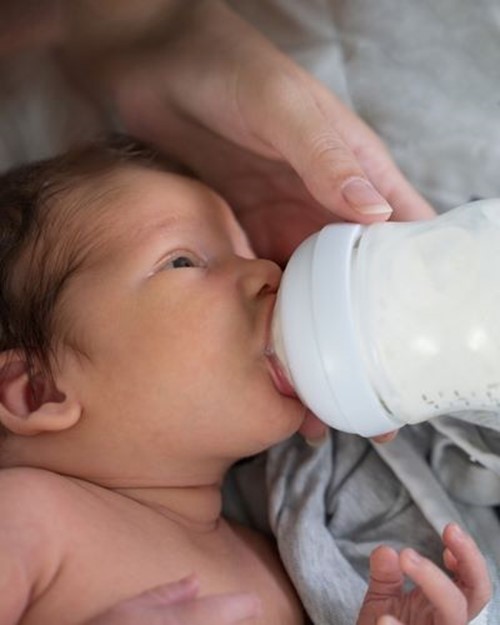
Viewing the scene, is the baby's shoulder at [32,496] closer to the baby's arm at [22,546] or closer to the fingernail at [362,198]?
the baby's arm at [22,546]

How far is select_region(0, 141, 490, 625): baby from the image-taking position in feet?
2.90

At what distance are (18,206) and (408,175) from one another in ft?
1.79

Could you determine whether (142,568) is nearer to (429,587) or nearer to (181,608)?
(181,608)

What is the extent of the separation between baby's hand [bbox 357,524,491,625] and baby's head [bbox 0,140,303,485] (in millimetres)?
175

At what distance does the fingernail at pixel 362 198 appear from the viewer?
0.87 metres

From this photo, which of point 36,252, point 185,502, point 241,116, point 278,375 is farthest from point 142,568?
point 241,116

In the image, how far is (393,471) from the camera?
1155 millimetres

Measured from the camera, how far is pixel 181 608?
30.3 inches

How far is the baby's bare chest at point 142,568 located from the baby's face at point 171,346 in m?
0.08

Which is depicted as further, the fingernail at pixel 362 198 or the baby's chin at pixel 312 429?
the baby's chin at pixel 312 429

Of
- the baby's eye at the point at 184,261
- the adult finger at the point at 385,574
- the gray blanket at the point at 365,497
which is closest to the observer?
the adult finger at the point at 385,574

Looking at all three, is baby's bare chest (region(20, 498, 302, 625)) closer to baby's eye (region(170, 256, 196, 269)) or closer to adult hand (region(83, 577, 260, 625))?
adult hand (region(83, 577, 260, 625))

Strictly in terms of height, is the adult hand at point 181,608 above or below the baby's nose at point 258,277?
below

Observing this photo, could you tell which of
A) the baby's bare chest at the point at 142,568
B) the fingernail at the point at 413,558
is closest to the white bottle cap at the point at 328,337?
the fingernail at the point at 413,558
